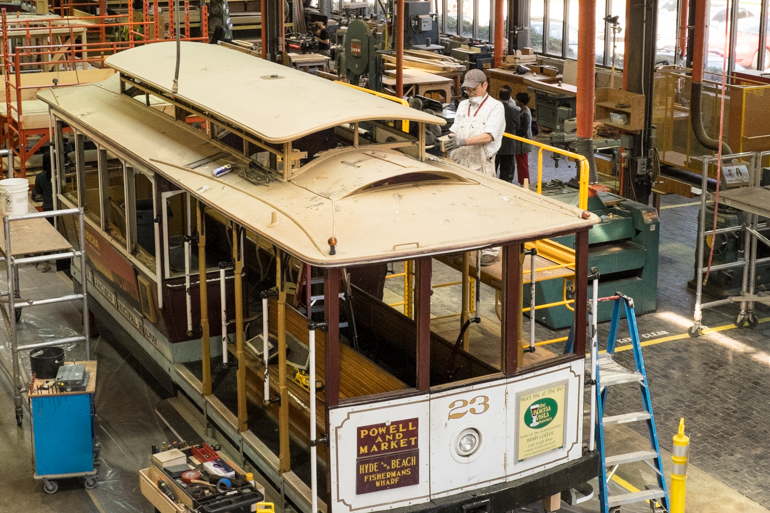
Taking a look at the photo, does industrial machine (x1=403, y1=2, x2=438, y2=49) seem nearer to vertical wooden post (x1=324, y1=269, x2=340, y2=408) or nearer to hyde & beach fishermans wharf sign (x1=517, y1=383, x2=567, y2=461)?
hyde & beach fishermans wharf sign (x1=517, y1=383, x2=567, y2=461)

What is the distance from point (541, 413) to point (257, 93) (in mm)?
3389

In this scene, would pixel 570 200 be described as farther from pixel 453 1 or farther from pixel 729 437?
pixel 453 1

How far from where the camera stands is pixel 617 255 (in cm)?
1093

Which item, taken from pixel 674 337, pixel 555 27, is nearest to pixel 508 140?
pixel 674 337

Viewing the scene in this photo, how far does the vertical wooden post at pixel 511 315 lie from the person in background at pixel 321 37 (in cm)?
1761

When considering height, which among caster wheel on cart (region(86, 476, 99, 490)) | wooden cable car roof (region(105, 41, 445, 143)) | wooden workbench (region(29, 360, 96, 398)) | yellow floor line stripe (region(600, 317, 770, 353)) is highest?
wooden cable car roof (region(105, 41, 445, 143))

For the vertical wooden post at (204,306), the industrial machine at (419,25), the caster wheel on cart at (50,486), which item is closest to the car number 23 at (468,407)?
the vertical wooden post at (204,306)

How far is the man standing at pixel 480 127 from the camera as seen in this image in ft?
30.9

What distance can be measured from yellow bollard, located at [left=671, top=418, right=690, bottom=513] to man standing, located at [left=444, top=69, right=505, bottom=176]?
362 cm

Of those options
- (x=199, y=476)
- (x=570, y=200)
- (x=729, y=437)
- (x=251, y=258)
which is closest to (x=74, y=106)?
(x=251, y=258)

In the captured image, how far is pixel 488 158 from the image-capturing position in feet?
31.3

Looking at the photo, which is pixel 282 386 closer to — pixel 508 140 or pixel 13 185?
pixel 13 185

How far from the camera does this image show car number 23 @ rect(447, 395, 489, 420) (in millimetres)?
6117

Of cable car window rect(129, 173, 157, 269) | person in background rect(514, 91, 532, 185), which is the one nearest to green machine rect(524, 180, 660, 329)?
person in background rect(514, 91, 532, 185)
